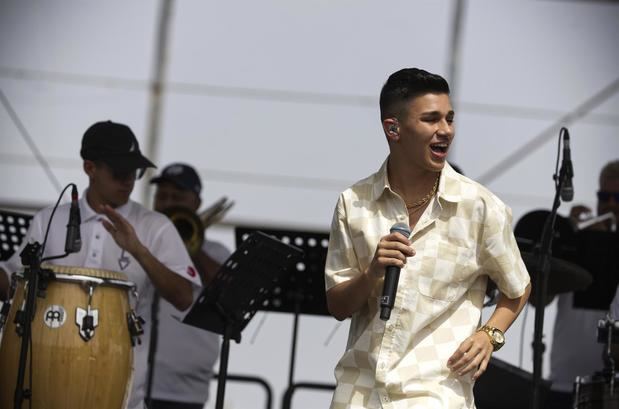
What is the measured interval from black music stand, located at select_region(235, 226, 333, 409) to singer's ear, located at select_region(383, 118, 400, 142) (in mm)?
2020

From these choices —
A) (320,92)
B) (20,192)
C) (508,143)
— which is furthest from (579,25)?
(20,192)

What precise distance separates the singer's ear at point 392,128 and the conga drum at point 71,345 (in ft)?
5.68

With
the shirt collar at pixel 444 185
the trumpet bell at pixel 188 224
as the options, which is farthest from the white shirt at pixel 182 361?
the shirt collar at pixel 444 185

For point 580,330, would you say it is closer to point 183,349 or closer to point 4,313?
point 183,349

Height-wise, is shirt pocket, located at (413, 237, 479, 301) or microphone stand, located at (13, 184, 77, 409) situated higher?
shirt pocket, located at (413, 237, 479, 301)

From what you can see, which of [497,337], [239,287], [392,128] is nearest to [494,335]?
[497,337]

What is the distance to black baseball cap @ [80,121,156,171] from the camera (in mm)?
5727

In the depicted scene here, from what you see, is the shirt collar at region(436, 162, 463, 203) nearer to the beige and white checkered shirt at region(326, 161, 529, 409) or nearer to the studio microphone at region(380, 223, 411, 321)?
the beige and white checkered shirt at region(326, 161, 529, 409)

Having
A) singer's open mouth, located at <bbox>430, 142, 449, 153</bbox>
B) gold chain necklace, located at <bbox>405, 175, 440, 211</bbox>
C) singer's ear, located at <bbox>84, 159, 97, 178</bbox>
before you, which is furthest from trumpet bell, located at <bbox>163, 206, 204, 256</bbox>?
singer's open mouth, located at <bbox>430, 142, 449, 153</bbox>

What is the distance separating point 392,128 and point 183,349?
3.57m

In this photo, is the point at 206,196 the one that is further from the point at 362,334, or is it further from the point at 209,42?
the point at 362,334

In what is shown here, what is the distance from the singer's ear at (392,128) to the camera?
3.89 m

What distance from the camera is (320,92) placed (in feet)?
32.2

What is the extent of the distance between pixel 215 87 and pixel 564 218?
169 inches
